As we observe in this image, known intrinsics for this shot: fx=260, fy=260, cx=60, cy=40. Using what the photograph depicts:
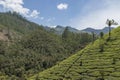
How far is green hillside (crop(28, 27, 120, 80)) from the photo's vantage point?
245ft

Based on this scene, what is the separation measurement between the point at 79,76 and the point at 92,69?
17.5 ft

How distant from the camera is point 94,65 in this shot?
82812 millimetres

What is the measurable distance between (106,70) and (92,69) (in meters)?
5.54

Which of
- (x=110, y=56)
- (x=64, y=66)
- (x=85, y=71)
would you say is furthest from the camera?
(x=64, y=66)

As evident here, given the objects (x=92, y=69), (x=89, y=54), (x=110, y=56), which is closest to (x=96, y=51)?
(x=89, y=54)

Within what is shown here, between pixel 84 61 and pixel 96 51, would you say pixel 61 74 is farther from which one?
pixel 96 51

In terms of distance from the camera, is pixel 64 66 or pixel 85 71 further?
pixel 64 66

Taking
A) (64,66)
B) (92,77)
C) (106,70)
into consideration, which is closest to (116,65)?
(106,70)

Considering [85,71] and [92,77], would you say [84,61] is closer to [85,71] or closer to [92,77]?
[85,71]

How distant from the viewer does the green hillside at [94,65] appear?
74562mm

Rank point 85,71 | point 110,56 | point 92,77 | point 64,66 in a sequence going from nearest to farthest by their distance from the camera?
point 92,77 → point 85,71 → point 110,56 → point 64,66

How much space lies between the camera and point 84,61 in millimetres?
89750

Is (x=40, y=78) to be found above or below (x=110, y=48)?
below

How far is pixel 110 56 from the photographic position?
85312mm
